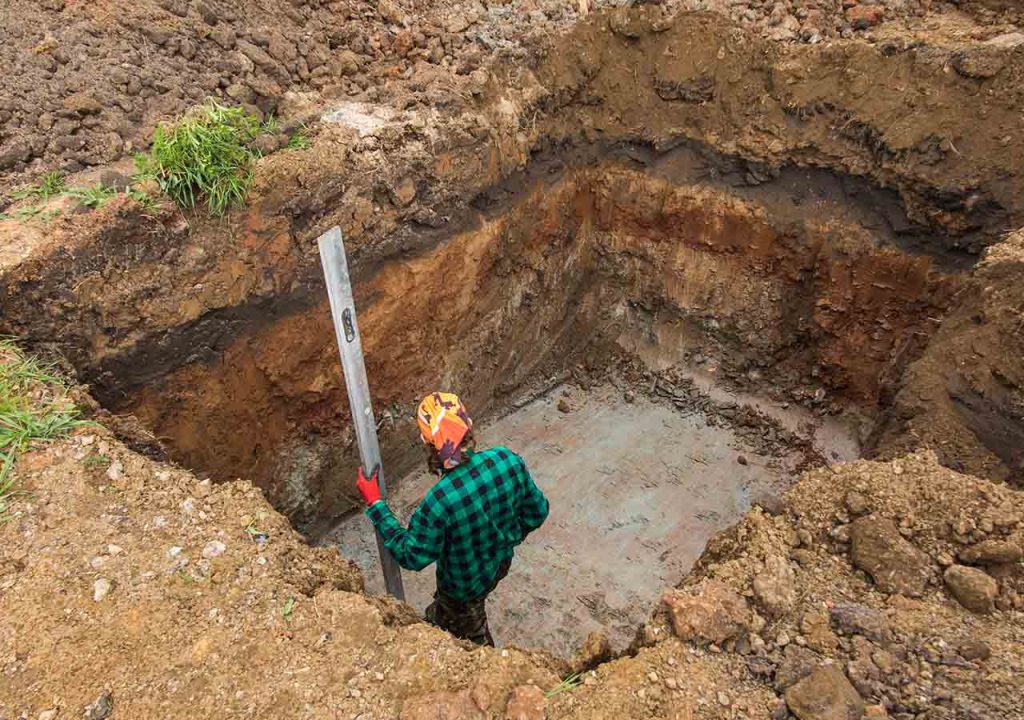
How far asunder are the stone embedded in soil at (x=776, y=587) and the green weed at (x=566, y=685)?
0.64 metres

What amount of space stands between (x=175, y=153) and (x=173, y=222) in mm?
367

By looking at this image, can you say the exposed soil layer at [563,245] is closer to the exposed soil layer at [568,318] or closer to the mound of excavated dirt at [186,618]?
the exposed soil layer at [568,318]

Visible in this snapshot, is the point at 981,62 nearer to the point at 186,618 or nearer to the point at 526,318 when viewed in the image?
the point at 526,318

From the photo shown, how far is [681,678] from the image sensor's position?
6.01ft

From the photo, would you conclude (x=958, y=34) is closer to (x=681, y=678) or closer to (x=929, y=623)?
(x=929, y=623)

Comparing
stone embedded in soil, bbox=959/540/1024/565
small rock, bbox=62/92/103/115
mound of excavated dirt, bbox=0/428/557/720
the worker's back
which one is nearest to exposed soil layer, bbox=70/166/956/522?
mound of excavated dirt, bbox=0/428/557/720

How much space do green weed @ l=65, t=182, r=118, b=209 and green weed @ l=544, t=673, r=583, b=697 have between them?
10.0 ft

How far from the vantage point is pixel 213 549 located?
215 cm

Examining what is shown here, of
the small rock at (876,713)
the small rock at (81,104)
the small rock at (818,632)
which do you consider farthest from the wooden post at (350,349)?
the small rock at (876,713)

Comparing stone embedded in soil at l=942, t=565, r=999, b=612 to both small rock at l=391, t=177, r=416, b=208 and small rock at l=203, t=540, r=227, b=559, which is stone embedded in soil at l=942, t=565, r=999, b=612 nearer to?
small rock at l=203, t=540, r=227, b=559

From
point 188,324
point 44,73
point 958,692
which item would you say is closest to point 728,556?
point 958,692

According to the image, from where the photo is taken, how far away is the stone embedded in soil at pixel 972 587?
75.9 inches

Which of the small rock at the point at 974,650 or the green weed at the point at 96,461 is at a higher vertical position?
the small rock at the point at 974,650

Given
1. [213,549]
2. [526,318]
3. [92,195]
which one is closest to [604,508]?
[526,318]
